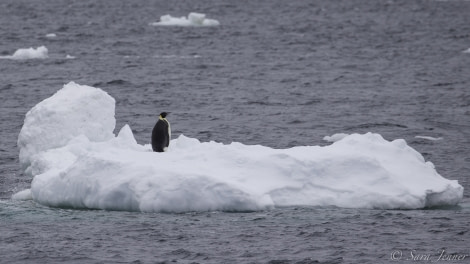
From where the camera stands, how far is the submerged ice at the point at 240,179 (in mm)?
16000

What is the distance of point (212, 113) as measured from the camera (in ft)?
101

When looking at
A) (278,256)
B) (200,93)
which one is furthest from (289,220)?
(200,93)

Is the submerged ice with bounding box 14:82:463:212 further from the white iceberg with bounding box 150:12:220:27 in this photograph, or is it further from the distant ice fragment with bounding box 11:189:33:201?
the white iceberg with bounding box 150:12:220:27

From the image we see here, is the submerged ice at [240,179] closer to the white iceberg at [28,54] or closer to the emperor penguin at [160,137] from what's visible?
the emperor penguin at [160,137]

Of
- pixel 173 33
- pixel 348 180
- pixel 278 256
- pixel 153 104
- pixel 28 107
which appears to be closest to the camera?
pixel 278 256

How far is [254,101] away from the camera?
33.8 metres

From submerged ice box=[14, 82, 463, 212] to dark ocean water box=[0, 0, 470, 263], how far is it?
28cm

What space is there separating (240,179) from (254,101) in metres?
17.5

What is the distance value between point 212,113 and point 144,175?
14591mm

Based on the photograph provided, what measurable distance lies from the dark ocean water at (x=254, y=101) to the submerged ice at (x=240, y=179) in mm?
279

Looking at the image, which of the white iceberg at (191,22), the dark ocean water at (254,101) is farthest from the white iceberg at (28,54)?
the white iceberg at (191,22)

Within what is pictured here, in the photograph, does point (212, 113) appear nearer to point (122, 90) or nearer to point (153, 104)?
point (153, 104)

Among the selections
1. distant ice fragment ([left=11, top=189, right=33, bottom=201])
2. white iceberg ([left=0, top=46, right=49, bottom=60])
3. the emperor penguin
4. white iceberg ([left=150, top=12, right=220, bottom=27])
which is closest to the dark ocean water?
distant ice fragment ([left=11, top=189, right=33, bottom=201])

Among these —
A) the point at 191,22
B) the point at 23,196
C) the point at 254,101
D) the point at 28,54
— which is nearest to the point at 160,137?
the point at 23,196
